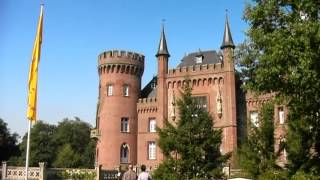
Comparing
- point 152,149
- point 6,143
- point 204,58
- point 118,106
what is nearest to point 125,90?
point 118,106

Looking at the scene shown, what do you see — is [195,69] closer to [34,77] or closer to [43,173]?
[43,173]

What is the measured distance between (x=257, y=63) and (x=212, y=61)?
24511mm

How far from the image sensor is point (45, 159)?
239 feet

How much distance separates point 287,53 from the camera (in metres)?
19.2

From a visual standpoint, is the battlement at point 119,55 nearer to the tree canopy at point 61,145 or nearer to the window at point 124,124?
the window at point 124,124

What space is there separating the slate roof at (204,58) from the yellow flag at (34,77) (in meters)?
30.6

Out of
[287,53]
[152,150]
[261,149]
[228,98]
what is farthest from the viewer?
[152,150]

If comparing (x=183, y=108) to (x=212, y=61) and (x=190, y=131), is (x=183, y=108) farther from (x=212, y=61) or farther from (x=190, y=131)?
(x=212, y=61)

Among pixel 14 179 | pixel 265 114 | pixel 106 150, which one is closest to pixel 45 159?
pixel 106 150

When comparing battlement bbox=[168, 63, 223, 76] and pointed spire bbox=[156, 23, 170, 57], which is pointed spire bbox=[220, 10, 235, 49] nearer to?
battlement bbox=[168, 63, 223, 76]

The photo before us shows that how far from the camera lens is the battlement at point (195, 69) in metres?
45.1

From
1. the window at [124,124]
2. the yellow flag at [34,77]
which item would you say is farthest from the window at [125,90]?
the yellow flag at [34,77]

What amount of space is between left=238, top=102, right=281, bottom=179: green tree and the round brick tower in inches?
776

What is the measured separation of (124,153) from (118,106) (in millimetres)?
4896
